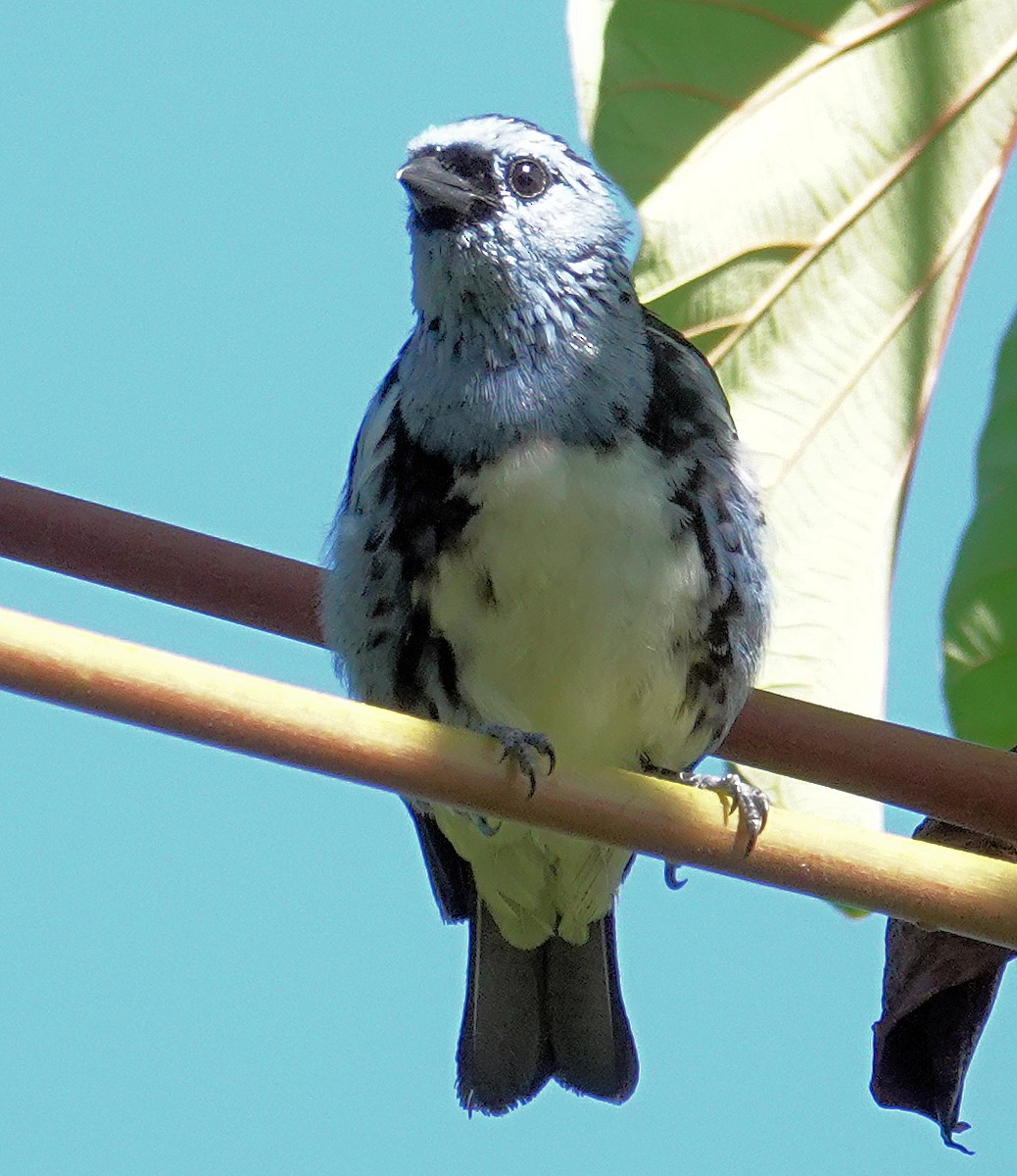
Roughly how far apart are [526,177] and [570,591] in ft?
2.05

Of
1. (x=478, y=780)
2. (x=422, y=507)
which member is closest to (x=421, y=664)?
(x=422, y=507)

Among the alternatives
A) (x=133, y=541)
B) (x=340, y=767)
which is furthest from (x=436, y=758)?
(x=133, y=541)

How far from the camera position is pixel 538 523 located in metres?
2.10

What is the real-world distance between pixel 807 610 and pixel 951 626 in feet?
0.85

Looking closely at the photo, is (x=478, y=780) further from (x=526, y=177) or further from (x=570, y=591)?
(x=526, y=177)

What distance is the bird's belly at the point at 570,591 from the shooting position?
6.92ft

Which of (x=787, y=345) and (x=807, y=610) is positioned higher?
(x=787, y=345)

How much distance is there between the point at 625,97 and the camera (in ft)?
7.13

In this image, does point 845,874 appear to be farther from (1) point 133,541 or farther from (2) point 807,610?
(2) point 807,610

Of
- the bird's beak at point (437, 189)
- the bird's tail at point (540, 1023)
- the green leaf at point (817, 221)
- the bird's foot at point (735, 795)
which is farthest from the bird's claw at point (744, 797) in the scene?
the bird's beak at point (437, 189)

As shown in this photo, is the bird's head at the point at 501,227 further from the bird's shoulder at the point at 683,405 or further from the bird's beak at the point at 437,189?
the bird's shoulder at the point at 683,405

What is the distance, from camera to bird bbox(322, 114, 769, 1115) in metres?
2.13

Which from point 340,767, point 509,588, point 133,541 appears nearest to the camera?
point 340,767

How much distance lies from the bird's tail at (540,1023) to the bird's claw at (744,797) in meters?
0.40
